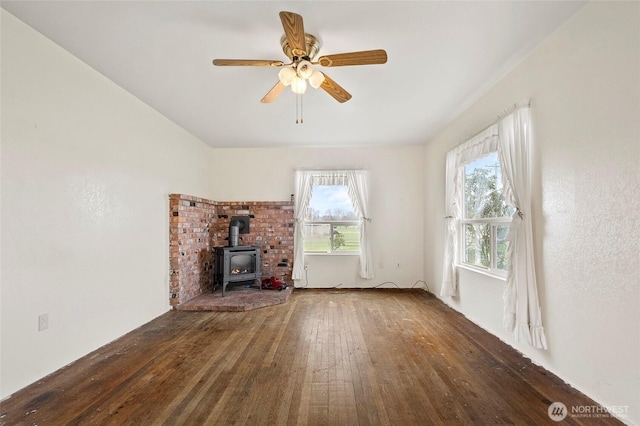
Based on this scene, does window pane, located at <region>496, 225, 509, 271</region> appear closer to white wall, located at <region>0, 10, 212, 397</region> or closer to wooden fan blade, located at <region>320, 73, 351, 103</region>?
wooden fan blade, located at <region>320, 73, 351, 103</region>

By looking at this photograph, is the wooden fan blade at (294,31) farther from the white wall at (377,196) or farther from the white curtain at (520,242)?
the white wall at (377,196)

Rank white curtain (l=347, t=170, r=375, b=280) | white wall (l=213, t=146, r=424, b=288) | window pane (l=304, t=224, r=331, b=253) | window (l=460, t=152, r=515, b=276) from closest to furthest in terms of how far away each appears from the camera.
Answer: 1. window (l=460, t=152, r=515, b=276)
2. white curtain (l=347, t=170, r=375, b=280)
3. white wall (l=213, t=146, r=424, b=288)
4. window pane (l=304, t=224, r=331, b=253)

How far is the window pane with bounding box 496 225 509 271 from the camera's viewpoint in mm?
2979

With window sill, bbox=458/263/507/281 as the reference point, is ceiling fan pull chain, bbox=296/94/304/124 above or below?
above

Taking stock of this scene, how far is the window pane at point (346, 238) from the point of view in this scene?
5.25m

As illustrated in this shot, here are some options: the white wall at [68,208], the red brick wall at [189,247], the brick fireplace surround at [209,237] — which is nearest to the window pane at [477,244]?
the brick fireplace surround at [209,237]

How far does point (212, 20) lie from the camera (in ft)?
6.50

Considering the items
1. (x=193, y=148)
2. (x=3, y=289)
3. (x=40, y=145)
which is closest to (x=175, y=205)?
(x=193, y=148)

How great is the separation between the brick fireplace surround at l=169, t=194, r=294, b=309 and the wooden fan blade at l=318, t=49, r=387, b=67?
9.49ft

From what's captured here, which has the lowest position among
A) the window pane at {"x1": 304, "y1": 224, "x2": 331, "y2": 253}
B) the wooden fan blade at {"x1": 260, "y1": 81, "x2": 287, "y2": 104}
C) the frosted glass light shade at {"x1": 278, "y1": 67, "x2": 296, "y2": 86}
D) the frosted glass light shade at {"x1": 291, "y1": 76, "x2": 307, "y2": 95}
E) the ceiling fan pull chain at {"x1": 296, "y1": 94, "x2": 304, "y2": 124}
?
the window pane at {"x1": 304, "y1": 224, "x2": 331, "y2": 253}

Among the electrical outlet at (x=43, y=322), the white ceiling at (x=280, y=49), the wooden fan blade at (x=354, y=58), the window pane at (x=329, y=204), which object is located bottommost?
the electrical outlet at (x=43, y=322)

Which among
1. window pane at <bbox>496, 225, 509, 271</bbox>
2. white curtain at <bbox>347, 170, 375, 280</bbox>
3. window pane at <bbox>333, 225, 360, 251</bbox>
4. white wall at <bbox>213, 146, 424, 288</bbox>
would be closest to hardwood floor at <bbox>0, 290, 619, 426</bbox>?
window pane at <bbox>496, 225, 509, 271</bbox>

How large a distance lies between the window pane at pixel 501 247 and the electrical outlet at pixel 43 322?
162 inches

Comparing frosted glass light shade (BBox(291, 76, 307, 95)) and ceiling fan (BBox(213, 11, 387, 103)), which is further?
frosted glass light shade (BBox(291, 76, 307, 95))
